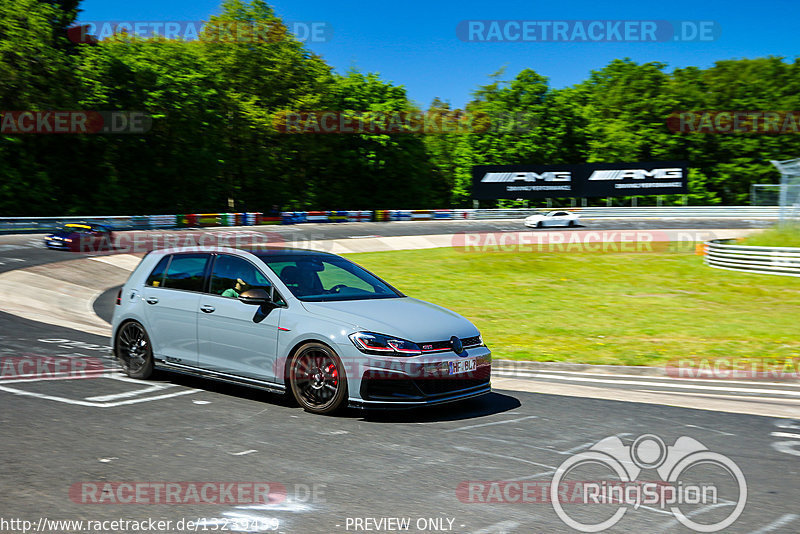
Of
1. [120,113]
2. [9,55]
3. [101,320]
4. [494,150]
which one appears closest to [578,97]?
[494,150]

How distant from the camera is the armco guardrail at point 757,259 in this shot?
79.7 ft

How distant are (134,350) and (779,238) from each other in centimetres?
2454

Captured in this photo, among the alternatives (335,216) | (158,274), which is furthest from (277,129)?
(158,274)

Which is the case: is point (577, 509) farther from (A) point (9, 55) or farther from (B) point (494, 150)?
(B) point (494, 150)

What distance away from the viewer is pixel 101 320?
15797 mm

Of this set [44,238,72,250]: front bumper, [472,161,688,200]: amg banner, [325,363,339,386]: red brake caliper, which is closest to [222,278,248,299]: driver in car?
[325,363,339,386]: red brake caliper

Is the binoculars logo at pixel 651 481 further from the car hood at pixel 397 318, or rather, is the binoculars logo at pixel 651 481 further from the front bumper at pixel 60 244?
the front bumper at pixel 60 244

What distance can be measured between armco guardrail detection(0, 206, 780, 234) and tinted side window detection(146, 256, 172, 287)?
103ft

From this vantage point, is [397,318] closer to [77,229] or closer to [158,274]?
[158,274]

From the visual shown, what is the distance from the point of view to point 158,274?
9.06 meters

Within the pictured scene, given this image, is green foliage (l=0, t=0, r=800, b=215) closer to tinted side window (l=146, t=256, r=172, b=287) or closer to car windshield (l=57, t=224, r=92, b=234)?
car windshield (l=57, t=224, r=92, b=234)

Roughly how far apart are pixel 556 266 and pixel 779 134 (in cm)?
5656

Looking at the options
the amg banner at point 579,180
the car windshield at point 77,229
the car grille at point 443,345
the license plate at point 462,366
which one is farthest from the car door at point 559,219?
the license plate at point 462,366

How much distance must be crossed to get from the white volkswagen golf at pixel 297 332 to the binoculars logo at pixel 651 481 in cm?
166
